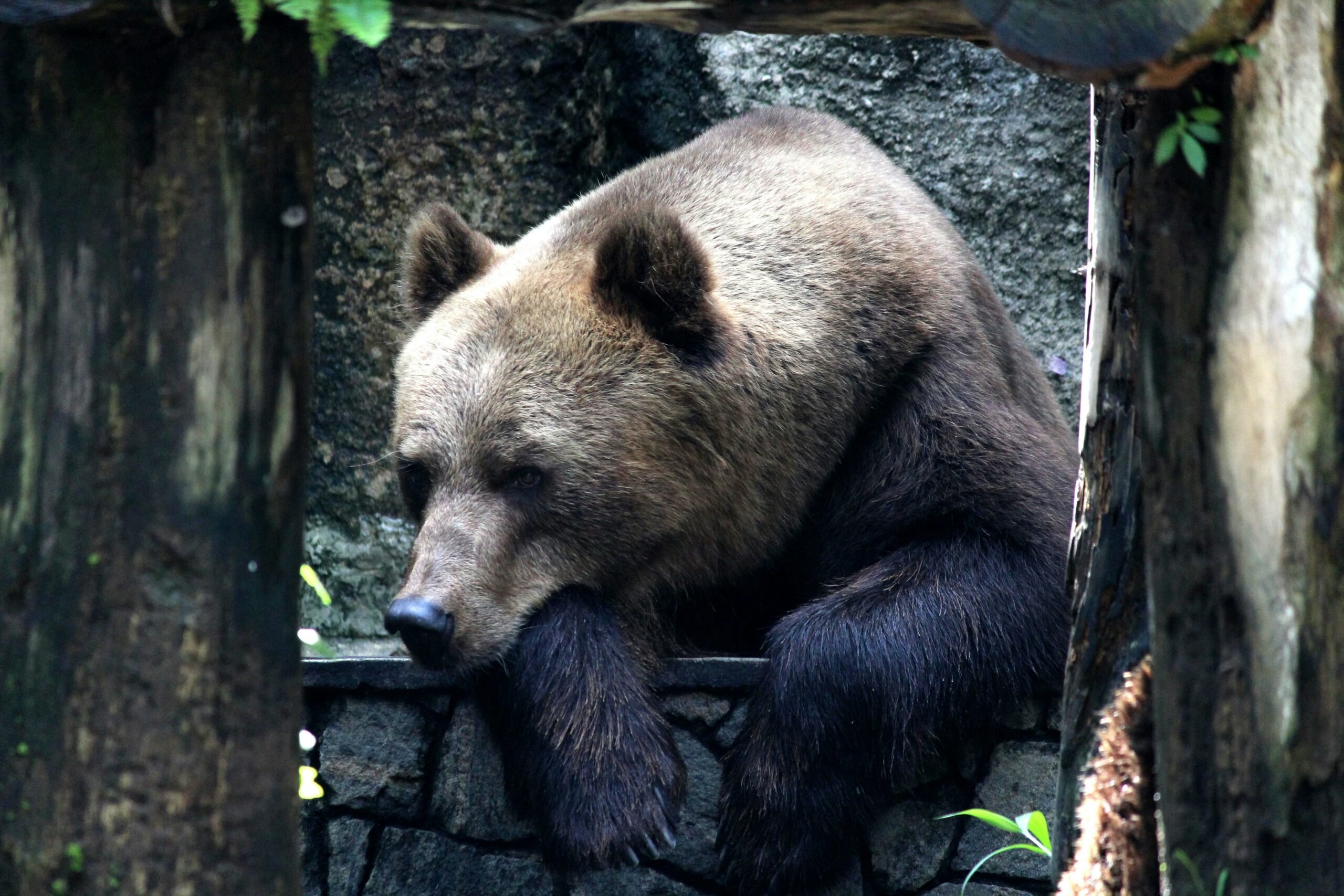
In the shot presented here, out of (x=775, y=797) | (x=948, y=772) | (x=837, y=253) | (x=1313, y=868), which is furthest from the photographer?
(x=837, y=253)

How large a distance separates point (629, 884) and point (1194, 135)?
289cm

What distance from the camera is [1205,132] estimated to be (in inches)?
83.4

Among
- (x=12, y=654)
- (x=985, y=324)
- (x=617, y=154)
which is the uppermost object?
(x=617, y=154)

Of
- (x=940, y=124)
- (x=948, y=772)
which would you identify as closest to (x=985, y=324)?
(x=948, y=772)

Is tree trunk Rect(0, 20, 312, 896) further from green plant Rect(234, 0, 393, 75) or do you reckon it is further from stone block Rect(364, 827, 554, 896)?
stone block Rect(364, 827, 554, 896)

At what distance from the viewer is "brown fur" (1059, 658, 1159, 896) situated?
9.13 feet

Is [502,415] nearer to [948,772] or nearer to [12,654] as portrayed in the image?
[948,772]

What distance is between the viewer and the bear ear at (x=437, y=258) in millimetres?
4945

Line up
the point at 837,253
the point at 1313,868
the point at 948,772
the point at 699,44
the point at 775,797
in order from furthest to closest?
the point at 699,44 → the point at 837,253 → the point at 948,772 → the point at 775,797 → the point at 1313,868

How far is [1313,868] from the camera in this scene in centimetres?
216

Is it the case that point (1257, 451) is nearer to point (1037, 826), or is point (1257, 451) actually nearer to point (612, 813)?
point (1037, 826)

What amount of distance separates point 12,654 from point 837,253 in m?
2.93

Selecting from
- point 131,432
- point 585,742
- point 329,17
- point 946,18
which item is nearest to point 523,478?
point 585,742

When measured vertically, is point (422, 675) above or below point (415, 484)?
below
